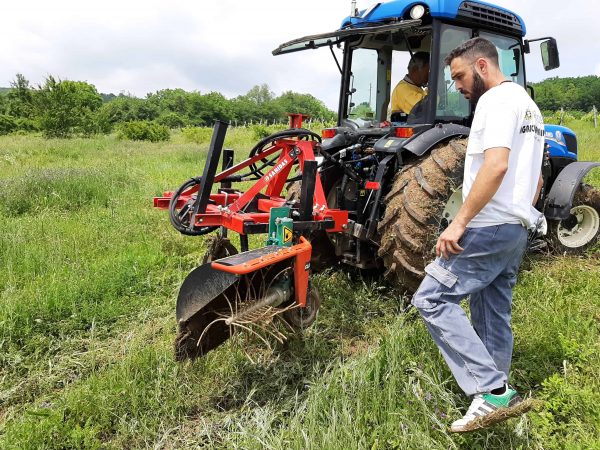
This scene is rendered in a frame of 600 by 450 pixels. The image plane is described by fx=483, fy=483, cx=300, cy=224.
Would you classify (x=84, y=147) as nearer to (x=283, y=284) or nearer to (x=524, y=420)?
(x=283, y=284)

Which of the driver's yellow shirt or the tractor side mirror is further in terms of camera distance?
the tractor side mirror

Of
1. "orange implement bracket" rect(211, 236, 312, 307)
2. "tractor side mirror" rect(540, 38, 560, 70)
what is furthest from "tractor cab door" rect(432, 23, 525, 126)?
"orange implement bracket" rect(211, 236, 312, 307)

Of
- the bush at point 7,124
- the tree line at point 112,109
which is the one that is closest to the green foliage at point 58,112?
the tree line at point 112,109

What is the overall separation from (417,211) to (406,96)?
3.97 ft

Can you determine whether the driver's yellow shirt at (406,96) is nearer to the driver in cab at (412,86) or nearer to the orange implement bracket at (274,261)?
the driver in cab at (412,86)

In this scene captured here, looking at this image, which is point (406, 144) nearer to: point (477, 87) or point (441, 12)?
point (441, 12)

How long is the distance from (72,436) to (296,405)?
1.11 meters

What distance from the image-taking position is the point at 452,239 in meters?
2.08

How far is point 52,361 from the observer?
313 centimetres

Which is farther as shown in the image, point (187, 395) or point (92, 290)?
point (92, 290)

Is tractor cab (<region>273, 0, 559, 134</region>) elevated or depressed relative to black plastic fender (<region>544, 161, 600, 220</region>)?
elevated

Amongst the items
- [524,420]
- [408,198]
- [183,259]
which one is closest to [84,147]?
[183,259]

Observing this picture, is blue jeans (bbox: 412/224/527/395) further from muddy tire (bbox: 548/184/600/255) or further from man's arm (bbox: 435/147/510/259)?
muddy tire (bbox: 548/184/600/255)

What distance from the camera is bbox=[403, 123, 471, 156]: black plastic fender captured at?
3402 mm
